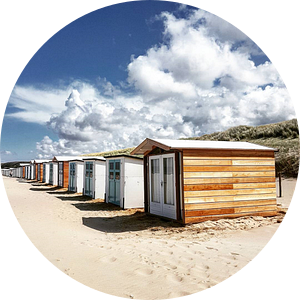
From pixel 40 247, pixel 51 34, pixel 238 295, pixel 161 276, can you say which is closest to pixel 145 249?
pixel 161 276

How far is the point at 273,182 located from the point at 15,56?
859 centimetres

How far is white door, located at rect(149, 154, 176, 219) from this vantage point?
844 centimetres

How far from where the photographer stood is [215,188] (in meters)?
8.01

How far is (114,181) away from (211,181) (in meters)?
5.78

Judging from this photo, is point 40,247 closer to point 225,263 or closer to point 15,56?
point 225,263

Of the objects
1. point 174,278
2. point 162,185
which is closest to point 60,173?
point 162,185

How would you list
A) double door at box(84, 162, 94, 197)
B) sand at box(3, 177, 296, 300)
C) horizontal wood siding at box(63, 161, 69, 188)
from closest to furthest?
sand at box(3, 177, 296, 300), double door at box(84, 162, 94, 197), horizontal wood siding at box(63, 161, 69, 188)

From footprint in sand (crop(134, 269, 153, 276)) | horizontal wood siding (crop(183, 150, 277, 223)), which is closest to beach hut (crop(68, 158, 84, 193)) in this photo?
horizontal wood siding (crop(183, 150, 277, 223))

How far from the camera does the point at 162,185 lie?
8.94 meters

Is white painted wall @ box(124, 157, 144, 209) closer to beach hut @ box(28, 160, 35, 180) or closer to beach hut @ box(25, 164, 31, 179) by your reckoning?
beach hut @ box(28, 160, 35, 180)

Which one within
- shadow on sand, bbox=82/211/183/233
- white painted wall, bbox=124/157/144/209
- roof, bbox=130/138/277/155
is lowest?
shadow on sand, bbox=82/211/183/233

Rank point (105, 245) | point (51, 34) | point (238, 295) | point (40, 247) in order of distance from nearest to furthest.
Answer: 1. point (238, 295)
2. point (51, 34)
3. point (40, 247)
4. point (105, 245)

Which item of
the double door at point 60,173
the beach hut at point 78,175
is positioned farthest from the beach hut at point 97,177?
the double door at point 60,173

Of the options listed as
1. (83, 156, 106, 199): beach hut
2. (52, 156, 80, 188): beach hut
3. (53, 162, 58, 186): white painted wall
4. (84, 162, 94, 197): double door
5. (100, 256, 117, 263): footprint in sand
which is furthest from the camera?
(53, 162, 58, 186): white painted wall
